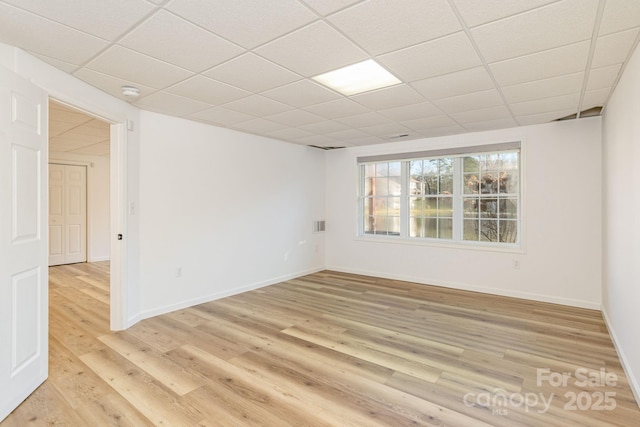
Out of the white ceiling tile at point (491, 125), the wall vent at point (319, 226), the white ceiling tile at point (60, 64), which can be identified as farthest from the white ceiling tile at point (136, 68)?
the wall vent at point (319, 226)

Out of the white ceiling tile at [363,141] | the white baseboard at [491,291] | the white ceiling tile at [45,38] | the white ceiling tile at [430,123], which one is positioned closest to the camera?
the white ceiling tile at [45,38]

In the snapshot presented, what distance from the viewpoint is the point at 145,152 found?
381cm

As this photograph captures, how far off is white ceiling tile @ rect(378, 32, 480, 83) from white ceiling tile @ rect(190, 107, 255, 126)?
2033 mm

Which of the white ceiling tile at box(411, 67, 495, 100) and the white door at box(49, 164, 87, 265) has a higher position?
the white ceiling tile at box(411, 67, 495, 100)

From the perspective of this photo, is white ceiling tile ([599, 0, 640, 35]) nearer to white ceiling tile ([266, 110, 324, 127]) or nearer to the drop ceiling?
the drop ceiling

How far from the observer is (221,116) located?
4086mm

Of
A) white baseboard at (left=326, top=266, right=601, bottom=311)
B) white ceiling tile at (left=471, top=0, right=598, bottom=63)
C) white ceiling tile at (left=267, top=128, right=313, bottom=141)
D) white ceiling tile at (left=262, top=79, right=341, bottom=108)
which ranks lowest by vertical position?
white baseboard at (left=326, top=266, right=601, bottom=311)

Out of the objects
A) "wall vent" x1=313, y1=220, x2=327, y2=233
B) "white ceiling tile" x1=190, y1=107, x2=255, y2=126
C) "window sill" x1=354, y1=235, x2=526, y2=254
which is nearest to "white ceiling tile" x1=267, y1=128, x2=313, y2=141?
"white ceiling tile" x1=190, y1=107, x2=255, y2=126

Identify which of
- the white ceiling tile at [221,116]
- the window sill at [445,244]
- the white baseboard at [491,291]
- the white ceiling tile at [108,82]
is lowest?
the white baseboard at [491,291]

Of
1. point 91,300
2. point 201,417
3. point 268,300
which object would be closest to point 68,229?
point 91,300

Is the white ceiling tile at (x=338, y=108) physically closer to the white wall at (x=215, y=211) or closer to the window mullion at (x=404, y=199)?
the white wall at (x=215, y=211)

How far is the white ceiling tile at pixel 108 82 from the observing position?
2782mm

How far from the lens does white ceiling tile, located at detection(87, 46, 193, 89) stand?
2.45 meters

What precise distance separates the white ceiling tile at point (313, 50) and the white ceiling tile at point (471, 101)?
4.62 feet
